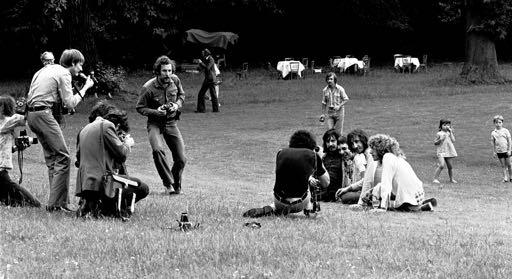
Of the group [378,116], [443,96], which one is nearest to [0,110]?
[378,116]

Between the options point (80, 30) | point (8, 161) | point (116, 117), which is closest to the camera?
point (116, 117)

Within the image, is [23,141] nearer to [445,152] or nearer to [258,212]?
[258,212]

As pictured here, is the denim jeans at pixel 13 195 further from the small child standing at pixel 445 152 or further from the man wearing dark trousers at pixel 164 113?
the small child standing at pixel 445 152

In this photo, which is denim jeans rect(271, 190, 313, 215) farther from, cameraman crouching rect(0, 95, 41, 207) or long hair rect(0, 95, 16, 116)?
long hair rect(0, 95, 16, 116)

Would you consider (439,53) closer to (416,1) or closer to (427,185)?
(416,1)

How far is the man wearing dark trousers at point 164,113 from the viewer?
12.8 m

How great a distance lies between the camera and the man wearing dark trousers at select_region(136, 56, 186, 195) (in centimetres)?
1284

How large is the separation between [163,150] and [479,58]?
27.5m

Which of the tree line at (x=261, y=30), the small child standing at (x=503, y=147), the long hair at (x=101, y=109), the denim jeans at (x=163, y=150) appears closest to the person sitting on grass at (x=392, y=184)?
the denim jeans at (x=163, y=150)

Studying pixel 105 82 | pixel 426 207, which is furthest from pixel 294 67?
pixel 426 207

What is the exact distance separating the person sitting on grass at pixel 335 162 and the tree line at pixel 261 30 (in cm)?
2826

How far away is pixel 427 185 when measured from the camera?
1697cm

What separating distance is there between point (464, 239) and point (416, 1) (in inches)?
2017

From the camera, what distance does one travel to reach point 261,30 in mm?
56719
